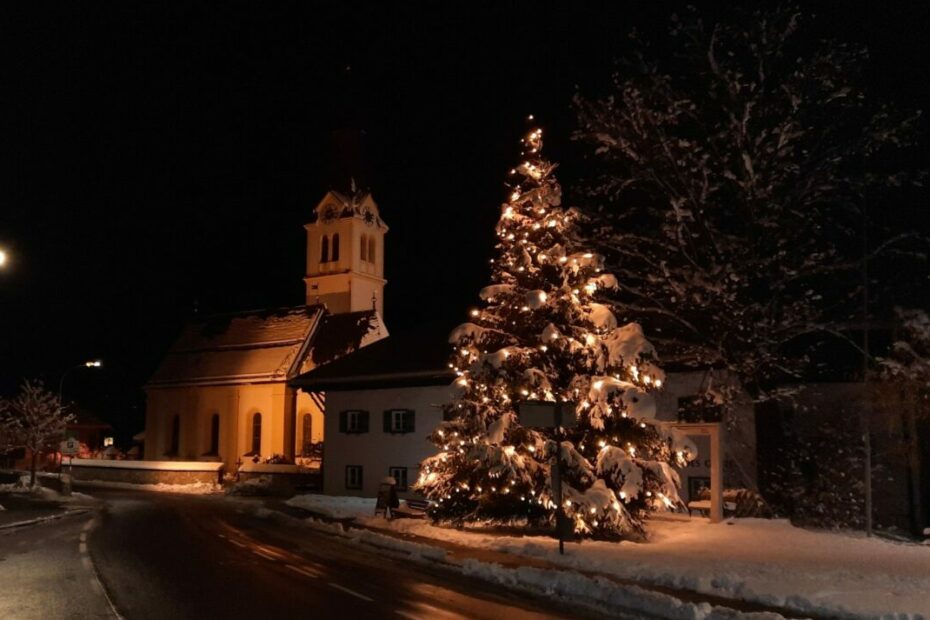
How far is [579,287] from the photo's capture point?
20125mm

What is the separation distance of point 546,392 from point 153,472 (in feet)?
128

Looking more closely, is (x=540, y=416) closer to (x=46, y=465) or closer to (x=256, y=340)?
(x=256, y=340)

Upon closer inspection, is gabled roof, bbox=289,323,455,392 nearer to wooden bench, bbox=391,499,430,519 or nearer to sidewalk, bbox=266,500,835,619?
wooden bench, bbox=391,499,430,519

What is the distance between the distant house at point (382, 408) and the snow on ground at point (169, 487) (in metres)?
11.5

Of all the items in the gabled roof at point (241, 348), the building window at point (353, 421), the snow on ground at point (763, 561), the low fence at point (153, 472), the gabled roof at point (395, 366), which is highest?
the gabled roof at point (241, 348)

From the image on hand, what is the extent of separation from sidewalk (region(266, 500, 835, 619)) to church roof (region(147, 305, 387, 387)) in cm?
3654

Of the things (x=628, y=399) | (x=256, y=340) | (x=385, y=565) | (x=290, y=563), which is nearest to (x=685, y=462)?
(x=628, y=399)

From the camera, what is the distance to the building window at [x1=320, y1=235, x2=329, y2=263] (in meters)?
72.3

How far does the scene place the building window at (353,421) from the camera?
3519cm

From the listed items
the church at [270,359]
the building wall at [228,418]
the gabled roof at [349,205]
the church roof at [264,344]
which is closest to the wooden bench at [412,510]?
the church at [270,359]

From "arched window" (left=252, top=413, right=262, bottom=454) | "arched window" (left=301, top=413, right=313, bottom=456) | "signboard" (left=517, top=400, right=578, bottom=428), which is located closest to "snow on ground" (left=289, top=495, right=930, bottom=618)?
"signboard" (left=517, top=400, right=578, bottom=428)

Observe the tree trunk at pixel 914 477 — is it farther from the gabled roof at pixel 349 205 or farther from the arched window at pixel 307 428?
the gabled roof at pixel 349 205

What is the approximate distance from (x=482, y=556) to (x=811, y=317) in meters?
10.1

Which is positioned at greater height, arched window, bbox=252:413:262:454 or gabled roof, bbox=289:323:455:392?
gabled roof, bbox=289:323:455:392
